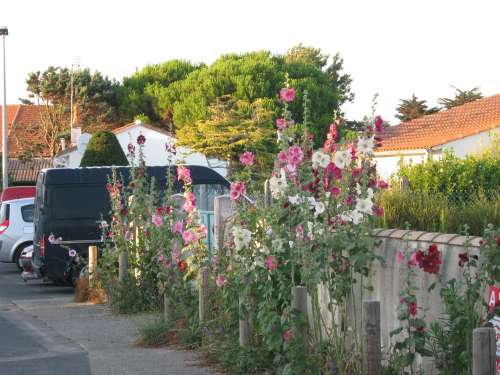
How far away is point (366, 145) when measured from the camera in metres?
8.35

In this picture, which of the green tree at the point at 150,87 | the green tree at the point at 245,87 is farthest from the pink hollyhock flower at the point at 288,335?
the green tree at the point at 150,87

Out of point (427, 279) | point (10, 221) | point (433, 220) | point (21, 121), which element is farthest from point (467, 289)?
point (21, 121)

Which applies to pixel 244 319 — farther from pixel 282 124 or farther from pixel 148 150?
pixel 148 150

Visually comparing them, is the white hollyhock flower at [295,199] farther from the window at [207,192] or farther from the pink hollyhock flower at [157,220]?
the window at [207,192]

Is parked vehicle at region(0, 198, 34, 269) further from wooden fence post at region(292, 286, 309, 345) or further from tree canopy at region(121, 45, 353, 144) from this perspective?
tree canopy at region(121, 45, 353, 144)

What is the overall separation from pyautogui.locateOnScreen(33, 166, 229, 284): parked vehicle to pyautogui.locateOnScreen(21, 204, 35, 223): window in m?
4.66

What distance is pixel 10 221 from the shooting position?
81.4 ft

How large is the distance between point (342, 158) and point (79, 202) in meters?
12.1

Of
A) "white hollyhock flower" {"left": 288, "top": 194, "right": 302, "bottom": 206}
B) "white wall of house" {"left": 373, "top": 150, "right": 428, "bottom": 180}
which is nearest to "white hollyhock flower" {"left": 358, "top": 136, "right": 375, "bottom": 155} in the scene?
"white hollyhock flower" {"left": 288, "top": 194, "right": 302, "bottom": 206}

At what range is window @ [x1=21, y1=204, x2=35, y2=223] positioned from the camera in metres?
24.8

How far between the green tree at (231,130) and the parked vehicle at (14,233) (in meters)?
36.9

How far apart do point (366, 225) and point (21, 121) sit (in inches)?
3142

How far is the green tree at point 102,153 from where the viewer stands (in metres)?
39.0

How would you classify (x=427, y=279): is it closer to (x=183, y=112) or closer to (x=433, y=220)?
(x=433, y=220)
